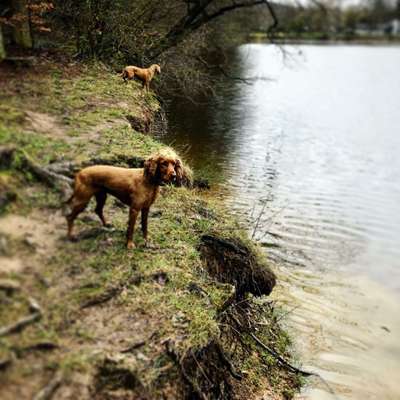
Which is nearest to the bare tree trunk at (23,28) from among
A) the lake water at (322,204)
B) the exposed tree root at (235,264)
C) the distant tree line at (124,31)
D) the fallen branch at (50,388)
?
the distant tree line at (124,31)

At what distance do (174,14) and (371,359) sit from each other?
14.6 metres

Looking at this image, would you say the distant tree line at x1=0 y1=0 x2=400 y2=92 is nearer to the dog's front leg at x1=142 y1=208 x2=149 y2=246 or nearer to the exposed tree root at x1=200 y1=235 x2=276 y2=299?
the dog's front leg at x1=142 y1=208 x2=149 y2=246

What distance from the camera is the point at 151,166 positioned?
6328mm

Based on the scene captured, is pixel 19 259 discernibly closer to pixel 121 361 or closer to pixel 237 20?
pixel 121 361

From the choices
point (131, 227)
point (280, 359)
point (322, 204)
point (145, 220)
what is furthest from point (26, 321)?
point (322, 204)

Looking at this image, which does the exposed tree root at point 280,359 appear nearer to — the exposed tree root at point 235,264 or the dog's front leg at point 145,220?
the exposed tree root at point 235,264

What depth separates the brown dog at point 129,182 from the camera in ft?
20.5

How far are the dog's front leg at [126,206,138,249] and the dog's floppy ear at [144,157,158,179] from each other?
52 cm

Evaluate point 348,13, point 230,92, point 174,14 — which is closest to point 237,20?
point 230,92

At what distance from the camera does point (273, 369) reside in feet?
26.0

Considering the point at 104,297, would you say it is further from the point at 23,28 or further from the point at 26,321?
the point at 23,28

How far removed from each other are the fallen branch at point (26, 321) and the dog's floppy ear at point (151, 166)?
2113mm

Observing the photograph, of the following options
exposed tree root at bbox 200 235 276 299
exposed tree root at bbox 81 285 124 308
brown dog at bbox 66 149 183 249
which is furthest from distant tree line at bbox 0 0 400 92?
exposed tree root at bbox 81 285 124 308

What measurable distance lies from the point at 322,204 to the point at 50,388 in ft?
42.7
